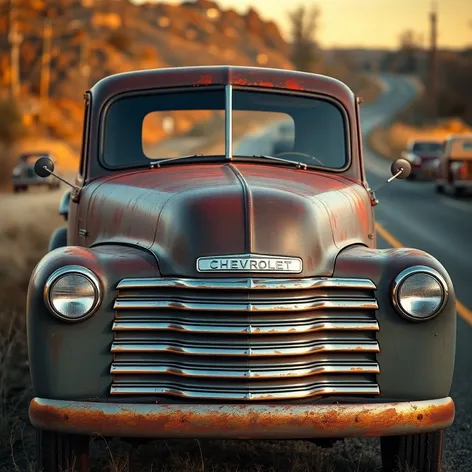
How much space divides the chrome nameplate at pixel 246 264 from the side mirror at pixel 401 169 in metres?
1.98

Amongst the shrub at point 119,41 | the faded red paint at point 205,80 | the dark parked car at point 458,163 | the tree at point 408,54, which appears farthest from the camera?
the tree at point 408,54

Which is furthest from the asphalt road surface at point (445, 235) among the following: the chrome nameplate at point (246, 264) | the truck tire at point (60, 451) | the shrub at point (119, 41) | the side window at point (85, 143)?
the shrub at point (119, 41)

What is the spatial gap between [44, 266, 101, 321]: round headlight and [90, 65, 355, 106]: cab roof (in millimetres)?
2010

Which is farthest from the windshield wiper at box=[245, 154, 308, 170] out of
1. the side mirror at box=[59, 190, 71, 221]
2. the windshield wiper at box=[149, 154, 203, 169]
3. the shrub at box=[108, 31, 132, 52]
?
the shrub at box=[108, 31, 132, 52]

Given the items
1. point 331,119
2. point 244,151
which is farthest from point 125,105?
point 331,119

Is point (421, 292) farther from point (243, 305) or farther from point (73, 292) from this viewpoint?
point (73, 292)

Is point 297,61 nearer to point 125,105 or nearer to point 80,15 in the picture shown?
point 80,15

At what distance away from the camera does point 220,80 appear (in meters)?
6.55

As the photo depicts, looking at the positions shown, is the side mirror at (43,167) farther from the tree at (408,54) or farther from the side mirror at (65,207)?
the tree at (408,54)

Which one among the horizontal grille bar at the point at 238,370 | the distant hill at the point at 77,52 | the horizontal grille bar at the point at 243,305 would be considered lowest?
the horizontal grille bar at the point at 238,370

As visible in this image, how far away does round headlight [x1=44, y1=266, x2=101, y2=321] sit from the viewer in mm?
4875

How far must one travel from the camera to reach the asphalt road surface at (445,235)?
664 cm

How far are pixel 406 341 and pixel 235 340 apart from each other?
77cm

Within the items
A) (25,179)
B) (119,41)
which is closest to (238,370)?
(25,179)
